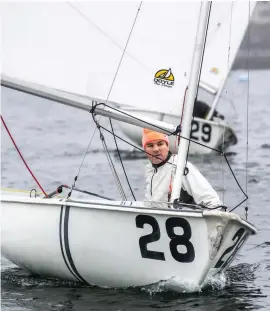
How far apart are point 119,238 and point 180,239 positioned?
575mm

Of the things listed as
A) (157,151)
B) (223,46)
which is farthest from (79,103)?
(223,46)

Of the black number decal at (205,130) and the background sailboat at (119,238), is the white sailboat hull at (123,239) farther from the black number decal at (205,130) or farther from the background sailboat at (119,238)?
the black number decal at (205,130)

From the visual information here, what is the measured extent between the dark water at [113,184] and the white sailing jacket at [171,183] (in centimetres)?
75

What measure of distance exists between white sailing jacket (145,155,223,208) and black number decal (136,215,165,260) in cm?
50

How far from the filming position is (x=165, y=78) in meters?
9.32

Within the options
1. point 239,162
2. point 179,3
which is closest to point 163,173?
point 179,3

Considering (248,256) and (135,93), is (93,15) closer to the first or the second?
(135,93)

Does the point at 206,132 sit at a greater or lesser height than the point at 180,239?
greater

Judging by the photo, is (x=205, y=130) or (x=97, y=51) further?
(x=205, y=130)

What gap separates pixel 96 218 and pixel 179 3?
3.87 m

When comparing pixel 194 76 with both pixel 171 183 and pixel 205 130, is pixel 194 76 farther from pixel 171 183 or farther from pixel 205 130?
pixel 205 130

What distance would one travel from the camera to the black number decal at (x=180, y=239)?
26.7 ft

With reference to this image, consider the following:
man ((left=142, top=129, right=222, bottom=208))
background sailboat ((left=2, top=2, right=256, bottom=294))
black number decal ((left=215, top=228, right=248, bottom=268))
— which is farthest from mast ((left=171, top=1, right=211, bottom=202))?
black number decal ((left=215, top=228, right=248, bottom=268))

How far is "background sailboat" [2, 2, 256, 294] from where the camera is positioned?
8125 mm
